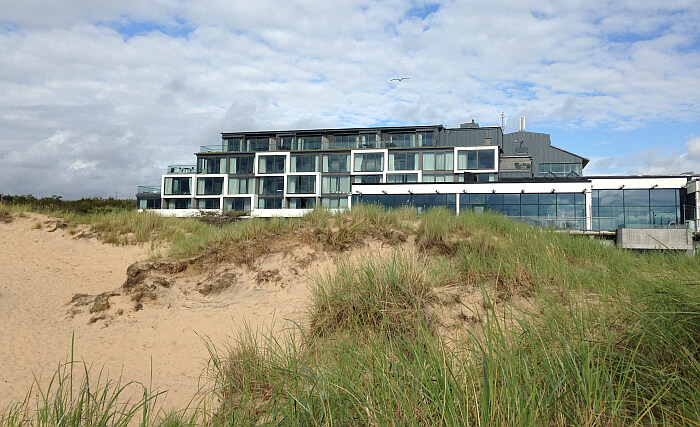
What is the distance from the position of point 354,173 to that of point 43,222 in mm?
41904

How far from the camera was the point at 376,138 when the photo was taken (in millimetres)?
59656

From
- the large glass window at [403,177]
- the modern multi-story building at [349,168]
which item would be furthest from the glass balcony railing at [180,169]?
the large glass window at [403,177]

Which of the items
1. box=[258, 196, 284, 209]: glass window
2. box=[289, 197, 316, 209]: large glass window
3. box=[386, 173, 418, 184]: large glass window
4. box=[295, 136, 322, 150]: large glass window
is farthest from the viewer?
box=[295, 136, 322, 150]: large glass window

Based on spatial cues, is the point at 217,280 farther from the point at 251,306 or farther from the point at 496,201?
the point at 496,201

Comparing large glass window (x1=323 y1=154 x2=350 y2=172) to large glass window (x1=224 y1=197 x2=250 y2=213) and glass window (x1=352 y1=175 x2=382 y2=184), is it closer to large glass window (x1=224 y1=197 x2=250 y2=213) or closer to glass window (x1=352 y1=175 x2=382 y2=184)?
glass window (x1=352 y1=175 x2=382 y2=184)

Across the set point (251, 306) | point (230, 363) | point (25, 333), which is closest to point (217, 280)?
point (251, 306)

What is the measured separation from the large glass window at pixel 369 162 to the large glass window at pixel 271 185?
425 inches

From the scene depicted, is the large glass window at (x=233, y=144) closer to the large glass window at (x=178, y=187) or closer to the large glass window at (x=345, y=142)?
the large glass window at (x=178, y=187)

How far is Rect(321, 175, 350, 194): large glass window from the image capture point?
57987mm

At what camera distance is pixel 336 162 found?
5872 centimetres

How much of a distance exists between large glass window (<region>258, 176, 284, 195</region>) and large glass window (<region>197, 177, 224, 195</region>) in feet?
19.2

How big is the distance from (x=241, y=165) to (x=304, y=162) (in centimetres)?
957

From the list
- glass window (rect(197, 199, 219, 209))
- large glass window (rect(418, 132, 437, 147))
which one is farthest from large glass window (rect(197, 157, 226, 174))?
large glass window (rect(418, 132, 437, 147))

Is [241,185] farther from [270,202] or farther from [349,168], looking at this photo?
[349,168]
